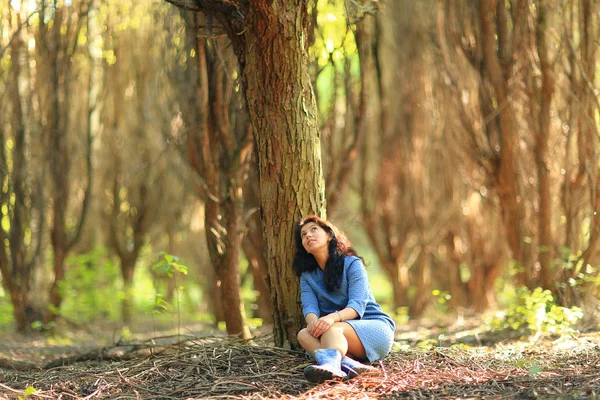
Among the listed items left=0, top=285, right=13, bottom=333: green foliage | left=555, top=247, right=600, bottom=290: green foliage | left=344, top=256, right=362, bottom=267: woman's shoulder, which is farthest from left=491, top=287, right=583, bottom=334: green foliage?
left=0, top=285, right=13, bottom=333: green foliage

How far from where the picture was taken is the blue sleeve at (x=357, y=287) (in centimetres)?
402

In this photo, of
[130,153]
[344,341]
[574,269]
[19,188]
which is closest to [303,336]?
[344,341]

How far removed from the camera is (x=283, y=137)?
4.32 meters

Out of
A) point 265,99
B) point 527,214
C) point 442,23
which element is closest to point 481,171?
point 527,214

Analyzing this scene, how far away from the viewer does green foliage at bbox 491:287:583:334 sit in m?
5.32

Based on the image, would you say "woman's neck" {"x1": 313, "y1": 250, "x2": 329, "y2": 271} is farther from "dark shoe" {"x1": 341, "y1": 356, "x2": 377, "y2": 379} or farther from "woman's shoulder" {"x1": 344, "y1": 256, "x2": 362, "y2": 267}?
"dark shoe" {"x1": 341, "y1": 356, "x2": 377, "y2": 379}

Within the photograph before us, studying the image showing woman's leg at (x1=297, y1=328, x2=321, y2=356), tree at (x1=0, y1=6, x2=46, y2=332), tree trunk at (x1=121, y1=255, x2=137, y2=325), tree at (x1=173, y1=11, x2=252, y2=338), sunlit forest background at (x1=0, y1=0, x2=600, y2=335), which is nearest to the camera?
woman's leg at (x1=297, y1=328, x2=321, y2=356)

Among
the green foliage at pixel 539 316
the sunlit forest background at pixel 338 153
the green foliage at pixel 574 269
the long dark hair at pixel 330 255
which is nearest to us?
the long dark hair at pixel 330 255

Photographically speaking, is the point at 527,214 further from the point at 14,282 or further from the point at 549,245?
the point at 14,282

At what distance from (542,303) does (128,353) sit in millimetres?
3244

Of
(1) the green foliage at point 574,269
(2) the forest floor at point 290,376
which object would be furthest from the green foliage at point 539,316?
(2) the forest floor at point 290,376

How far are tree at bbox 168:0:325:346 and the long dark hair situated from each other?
5.6 inches

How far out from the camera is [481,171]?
7.18 m

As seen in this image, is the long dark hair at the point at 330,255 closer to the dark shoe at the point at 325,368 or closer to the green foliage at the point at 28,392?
the dark shoe at the point at 325,368
